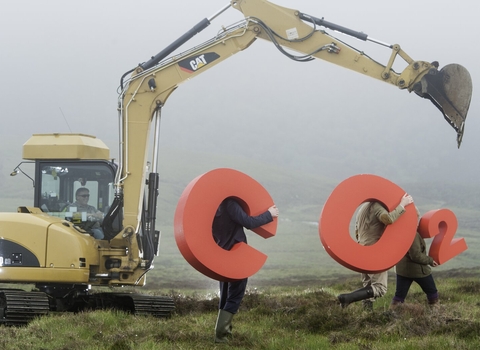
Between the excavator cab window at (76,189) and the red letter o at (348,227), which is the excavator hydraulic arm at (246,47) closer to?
the excavator cab window at (76,189)

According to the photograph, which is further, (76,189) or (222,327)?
(76,189)

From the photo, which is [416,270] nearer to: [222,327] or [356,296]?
[356,296]

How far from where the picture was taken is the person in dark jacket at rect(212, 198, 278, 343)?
416 inches

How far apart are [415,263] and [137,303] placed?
540cm

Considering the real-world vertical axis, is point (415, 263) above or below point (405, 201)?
below

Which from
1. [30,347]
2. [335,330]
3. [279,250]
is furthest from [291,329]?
[279,250]

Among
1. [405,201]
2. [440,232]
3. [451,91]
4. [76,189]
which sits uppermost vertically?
[451,91]

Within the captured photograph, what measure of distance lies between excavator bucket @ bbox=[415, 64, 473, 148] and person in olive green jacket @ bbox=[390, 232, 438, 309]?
187 cm

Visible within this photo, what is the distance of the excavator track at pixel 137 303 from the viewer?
50.7ft

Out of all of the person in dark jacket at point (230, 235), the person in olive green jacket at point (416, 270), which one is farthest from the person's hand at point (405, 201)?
the person in dark jacket at point (230, 235)

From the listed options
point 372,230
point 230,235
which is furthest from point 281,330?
point 372,230

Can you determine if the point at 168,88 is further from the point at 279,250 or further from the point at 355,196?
the point at 279,250

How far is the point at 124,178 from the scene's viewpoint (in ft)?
48.8

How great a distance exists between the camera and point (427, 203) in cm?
16675
